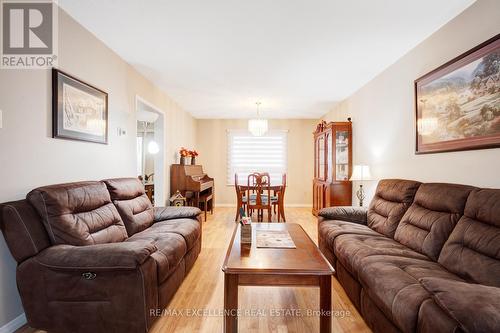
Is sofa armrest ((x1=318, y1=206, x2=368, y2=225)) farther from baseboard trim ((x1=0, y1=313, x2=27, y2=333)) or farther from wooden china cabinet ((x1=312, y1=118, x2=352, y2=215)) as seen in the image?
baseboard trim ((x1=0, y1=313, x2=27, y2=333))

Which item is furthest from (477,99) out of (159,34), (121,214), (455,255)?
(121,214)

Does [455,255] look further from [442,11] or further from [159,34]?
[159,34]

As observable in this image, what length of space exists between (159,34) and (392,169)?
10.2 feet

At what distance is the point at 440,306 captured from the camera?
1.03 meters

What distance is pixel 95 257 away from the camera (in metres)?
1.51

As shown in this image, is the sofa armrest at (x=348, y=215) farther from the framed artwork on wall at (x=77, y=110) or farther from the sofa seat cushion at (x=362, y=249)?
the framed artwork on wall at (x=77, y=110)

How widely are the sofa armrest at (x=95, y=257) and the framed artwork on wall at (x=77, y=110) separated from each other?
3.33 feet

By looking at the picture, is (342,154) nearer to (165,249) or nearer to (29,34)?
(165,249)

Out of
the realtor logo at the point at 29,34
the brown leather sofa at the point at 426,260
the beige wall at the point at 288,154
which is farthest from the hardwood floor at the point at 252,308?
the beige wall at the point at 288,154

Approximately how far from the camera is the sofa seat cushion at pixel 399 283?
122cm

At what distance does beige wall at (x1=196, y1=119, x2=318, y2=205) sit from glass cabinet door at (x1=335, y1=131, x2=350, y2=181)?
204 cm

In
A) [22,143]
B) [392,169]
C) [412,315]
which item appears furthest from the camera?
[392,169]

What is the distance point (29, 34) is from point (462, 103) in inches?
138

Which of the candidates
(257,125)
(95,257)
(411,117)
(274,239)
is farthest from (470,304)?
(257,125)
